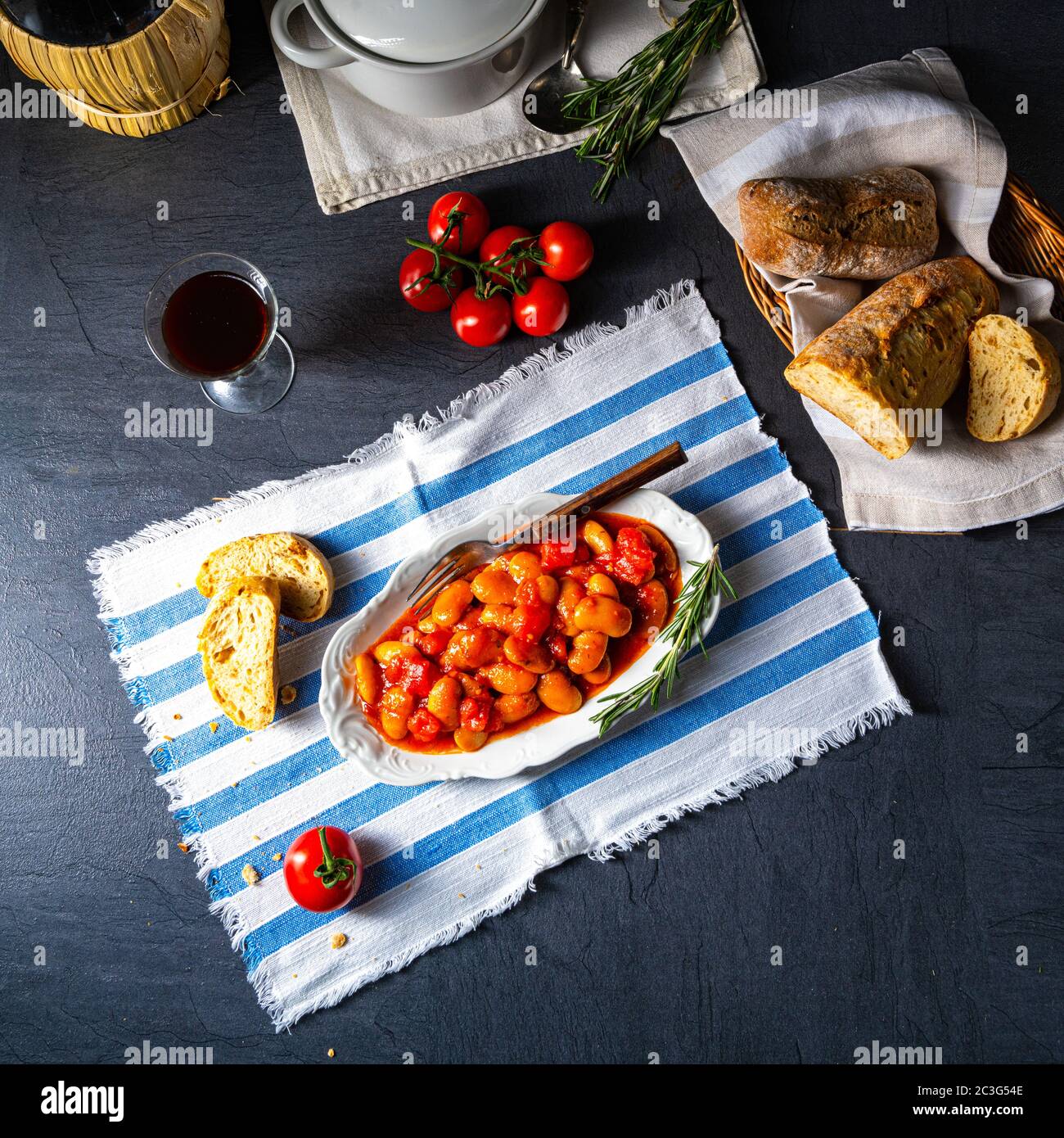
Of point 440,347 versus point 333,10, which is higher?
point 333,10

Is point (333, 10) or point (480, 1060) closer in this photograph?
point (333, 10)

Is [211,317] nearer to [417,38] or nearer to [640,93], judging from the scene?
Result: [417,38]

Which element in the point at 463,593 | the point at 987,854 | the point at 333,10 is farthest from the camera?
the point at 987,854

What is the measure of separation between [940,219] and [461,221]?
1184 millimetres

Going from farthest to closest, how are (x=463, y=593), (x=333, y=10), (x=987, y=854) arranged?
(x=987, y=854), (x=463, y=593), (x=333, y=10)

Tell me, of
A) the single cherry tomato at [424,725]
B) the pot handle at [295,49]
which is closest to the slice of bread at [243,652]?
the single cherry tomato at [424,725]

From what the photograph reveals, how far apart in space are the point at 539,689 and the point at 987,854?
122cm

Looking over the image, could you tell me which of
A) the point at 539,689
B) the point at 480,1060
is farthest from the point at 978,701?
the point at 480,1060

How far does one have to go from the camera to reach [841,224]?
6.93ft

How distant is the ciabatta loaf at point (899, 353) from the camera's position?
2.04 metres

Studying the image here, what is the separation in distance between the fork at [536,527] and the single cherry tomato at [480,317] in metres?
0.46

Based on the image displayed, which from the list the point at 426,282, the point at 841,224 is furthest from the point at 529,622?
the point at 841,224

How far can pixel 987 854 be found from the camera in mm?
2291
